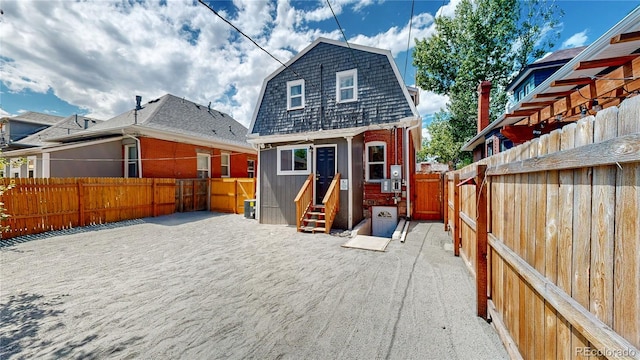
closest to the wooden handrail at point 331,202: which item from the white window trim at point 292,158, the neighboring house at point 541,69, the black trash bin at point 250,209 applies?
the white window trim at point 292,158

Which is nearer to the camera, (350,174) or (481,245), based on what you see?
(481,245)

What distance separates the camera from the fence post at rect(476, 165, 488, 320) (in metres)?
→ 3.03

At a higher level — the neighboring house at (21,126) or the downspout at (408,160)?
the neighboring house at (21,126)

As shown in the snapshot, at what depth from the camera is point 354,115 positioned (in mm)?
9406

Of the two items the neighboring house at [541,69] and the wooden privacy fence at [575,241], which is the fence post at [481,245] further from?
the neighboring house at [541,69]

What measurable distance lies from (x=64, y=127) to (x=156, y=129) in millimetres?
12364

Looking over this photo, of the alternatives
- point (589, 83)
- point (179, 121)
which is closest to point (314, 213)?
point (589, 83)

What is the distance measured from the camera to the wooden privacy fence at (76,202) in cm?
Answer: 709

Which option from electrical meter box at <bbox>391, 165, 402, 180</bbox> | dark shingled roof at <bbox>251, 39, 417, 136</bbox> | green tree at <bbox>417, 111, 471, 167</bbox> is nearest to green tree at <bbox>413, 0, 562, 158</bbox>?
green tree at <bbox>417, 111, 471, 167</bbox>

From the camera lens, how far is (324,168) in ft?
28.5

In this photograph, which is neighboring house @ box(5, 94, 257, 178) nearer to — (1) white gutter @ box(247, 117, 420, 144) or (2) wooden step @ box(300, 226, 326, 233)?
(1) white gutter @ box(247, 117, 420, 144)

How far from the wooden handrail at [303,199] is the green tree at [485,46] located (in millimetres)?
14457

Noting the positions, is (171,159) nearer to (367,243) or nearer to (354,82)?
(354,82)

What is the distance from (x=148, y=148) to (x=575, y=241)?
1413 cm
